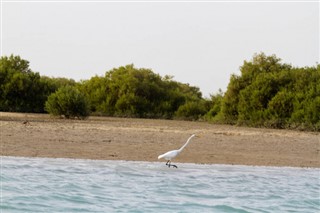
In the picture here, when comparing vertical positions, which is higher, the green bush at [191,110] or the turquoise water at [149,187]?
the green bush at [191,110]

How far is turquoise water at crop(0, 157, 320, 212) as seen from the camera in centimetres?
1198

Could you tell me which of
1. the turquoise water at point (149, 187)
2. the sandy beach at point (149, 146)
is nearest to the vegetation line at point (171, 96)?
the sandy beach at point (149, 146)

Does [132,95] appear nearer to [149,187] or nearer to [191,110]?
[191,110]

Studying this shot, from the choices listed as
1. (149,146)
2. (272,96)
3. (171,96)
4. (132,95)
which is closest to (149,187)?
(149,146)

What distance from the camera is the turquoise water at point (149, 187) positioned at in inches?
472

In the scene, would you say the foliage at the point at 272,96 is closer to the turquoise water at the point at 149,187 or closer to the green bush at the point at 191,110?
the green bush at the point at 191,110

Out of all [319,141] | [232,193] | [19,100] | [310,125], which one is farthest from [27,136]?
[19,100]

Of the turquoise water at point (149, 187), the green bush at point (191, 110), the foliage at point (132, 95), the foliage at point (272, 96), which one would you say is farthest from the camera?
the foliage at point (132, 95)

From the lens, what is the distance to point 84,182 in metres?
13.7

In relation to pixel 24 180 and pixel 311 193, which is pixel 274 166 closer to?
pixel 311 193

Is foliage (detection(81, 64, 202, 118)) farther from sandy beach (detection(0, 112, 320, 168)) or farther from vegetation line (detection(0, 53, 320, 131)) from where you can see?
sandy beach (detection(0, 112, 320, 168))

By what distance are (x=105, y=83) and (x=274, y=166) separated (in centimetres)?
2838

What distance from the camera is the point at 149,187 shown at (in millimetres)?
13555

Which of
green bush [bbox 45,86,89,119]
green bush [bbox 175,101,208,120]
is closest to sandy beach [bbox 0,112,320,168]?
green bush [bbox 45,86,89,119]
